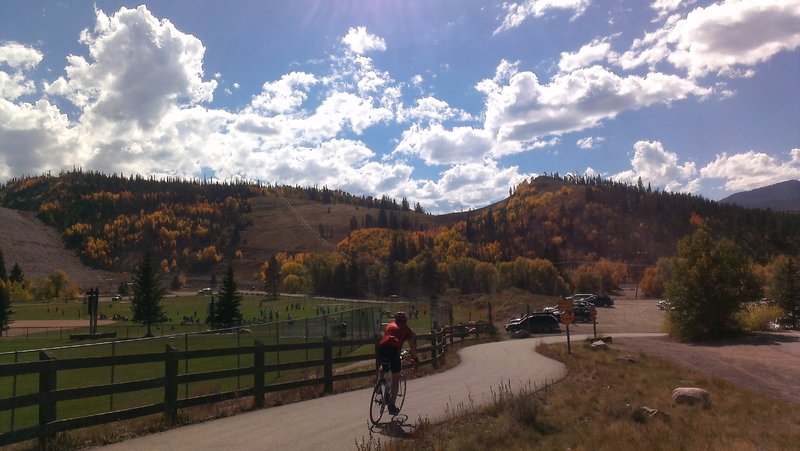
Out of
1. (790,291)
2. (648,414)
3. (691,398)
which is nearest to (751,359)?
(691,398)

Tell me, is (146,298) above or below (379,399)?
above

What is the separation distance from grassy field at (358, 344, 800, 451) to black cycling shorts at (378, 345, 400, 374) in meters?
1.31

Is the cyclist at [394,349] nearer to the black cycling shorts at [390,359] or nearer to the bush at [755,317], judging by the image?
the black cycling shorts at [390,359]

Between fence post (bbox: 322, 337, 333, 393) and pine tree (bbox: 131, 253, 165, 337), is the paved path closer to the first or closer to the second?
fence post (bbox: 322, 337, 333, 393)

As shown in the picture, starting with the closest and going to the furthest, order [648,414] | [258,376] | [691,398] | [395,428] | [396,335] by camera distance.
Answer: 1. [395,428]
2. [396,335]
3. [648,414]
4. [258,376]
5. [691,398]

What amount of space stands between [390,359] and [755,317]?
42983mm

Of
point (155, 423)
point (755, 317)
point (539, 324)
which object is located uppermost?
point (155, 423)

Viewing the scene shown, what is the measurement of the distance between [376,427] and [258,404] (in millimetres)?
3299

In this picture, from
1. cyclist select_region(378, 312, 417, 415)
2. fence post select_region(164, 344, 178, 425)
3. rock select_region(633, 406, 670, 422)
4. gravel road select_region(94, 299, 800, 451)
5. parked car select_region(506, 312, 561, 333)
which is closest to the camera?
gravel road select_region(94, 299, 800, 451)

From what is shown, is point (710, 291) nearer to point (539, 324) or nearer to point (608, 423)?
point (539, 324)

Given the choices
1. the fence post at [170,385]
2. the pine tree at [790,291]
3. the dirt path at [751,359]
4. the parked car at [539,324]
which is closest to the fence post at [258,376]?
the fence post at [170,385]

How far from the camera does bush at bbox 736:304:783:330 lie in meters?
43.3

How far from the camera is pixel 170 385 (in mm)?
10352

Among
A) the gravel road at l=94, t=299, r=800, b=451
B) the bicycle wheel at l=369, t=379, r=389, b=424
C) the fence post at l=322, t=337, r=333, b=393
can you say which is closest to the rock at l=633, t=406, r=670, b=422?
the gravel road at l=94, t=299, r=800, b=451
